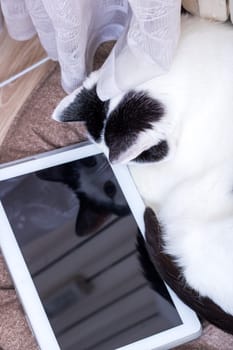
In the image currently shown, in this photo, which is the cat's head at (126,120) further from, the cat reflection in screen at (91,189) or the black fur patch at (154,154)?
the cat reflection in screen at (91,189)

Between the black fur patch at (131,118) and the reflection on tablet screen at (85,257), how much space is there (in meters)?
0.16

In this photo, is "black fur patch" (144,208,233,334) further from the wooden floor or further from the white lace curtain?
the wooden floor

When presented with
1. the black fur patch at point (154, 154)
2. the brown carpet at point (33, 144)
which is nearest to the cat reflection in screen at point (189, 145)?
the black fur patch at point (154, 154)

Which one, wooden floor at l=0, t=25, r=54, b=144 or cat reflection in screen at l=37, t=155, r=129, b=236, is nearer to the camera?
cat reflection in screen at l=37, t=155, r=129, b=236

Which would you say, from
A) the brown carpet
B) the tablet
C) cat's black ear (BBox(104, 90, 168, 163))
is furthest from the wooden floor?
cat's black ear (BBox(104, 90, 168, 163))

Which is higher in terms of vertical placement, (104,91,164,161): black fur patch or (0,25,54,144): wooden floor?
(104,91,164,161): black fur patch

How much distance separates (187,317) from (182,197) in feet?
0.69

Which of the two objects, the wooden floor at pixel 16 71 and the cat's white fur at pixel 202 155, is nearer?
the cat's white fur at pixel 202 155

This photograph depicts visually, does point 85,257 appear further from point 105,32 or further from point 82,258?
point 105,32

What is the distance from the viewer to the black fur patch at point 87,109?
3.10 feet

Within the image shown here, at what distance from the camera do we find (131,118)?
891 mm

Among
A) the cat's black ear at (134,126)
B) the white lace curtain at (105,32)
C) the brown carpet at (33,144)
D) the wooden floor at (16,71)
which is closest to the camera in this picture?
the white lace curtain at (105,32)

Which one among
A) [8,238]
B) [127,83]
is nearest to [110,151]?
[127,83]

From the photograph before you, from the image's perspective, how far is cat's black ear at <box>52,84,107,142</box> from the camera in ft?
3.10
